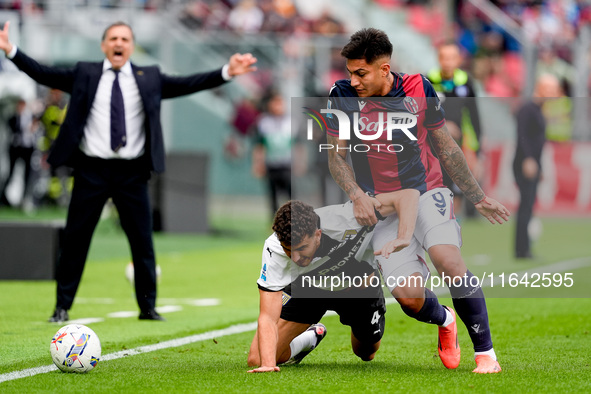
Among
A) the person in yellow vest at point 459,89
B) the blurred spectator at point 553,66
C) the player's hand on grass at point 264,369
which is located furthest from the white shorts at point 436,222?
the blurred spectator at point 553,66

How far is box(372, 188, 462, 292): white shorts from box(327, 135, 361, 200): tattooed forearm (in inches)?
11.4

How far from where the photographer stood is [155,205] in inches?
672

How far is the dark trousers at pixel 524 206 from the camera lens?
1294 centimetres

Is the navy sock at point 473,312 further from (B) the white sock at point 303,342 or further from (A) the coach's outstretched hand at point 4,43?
(A) the coach's outstretched hand at point 4,43

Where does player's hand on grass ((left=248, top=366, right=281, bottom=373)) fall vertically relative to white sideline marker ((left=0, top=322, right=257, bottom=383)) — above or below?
above

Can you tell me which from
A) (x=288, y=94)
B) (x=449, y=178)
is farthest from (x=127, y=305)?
(x=288, y=94)

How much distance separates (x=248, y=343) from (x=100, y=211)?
1.73 meters

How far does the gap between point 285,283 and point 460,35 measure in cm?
1932

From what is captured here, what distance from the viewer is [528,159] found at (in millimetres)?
13117

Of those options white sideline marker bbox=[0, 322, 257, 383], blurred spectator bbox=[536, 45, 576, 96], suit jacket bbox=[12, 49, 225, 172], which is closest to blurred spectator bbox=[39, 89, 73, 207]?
blurred spectator bbox=[536, 45, 576, 96]

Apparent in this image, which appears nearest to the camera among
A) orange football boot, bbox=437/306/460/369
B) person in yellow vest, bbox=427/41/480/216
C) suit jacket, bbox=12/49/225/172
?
orange football boot, bbox=437/306/460/369

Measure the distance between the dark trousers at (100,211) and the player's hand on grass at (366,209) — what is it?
265cm

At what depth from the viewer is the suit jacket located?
8.12 meters

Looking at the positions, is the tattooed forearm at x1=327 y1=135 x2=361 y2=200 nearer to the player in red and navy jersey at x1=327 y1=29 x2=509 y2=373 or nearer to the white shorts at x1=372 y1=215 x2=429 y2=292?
the player in red and navy jersey at x1=327 y1=29 x2=509 y2=373
